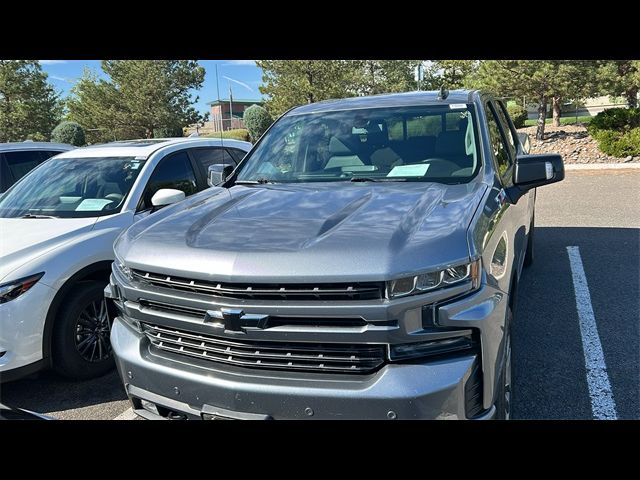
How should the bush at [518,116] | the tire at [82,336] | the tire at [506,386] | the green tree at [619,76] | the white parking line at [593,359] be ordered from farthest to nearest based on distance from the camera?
the bush at [518,116], the green tree at [619,76], the tire at [82,336], the white parking line at [593,359], the tire at [506,386]

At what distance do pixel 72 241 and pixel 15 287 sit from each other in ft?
1.87

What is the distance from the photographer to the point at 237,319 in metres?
2.20

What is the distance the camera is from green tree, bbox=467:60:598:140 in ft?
60.8

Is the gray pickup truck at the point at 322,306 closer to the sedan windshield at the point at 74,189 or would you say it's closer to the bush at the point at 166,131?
the sedan windshield at the point at 74,189

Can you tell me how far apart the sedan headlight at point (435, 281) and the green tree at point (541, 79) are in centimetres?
1803

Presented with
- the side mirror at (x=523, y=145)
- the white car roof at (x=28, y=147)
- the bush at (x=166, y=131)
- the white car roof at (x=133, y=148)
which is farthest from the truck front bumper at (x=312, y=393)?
the bush at (x=166, y=131)

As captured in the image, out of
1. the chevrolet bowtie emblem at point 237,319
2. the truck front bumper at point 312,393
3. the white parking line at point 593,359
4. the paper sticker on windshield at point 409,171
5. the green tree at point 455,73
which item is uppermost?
the green tree at point 455,73

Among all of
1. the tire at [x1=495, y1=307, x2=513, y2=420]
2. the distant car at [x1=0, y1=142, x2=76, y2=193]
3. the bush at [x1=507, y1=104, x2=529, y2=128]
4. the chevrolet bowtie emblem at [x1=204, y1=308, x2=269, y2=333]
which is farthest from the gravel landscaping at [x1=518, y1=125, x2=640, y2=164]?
the chevrolet bowtie emblem at [x1=204, y1=308, x2=269, y2=333]

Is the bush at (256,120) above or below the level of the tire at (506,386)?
above

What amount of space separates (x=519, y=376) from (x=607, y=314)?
1589 mm

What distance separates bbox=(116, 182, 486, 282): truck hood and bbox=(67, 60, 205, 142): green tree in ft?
80.9

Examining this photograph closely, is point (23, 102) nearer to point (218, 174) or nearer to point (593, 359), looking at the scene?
point (218, 174)

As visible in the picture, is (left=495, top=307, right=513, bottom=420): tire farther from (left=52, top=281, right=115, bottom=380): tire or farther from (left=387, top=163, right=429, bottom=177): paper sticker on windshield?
(left=52, top=281, right=115, bottom=380): tire

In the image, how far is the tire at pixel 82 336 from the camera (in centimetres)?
389
